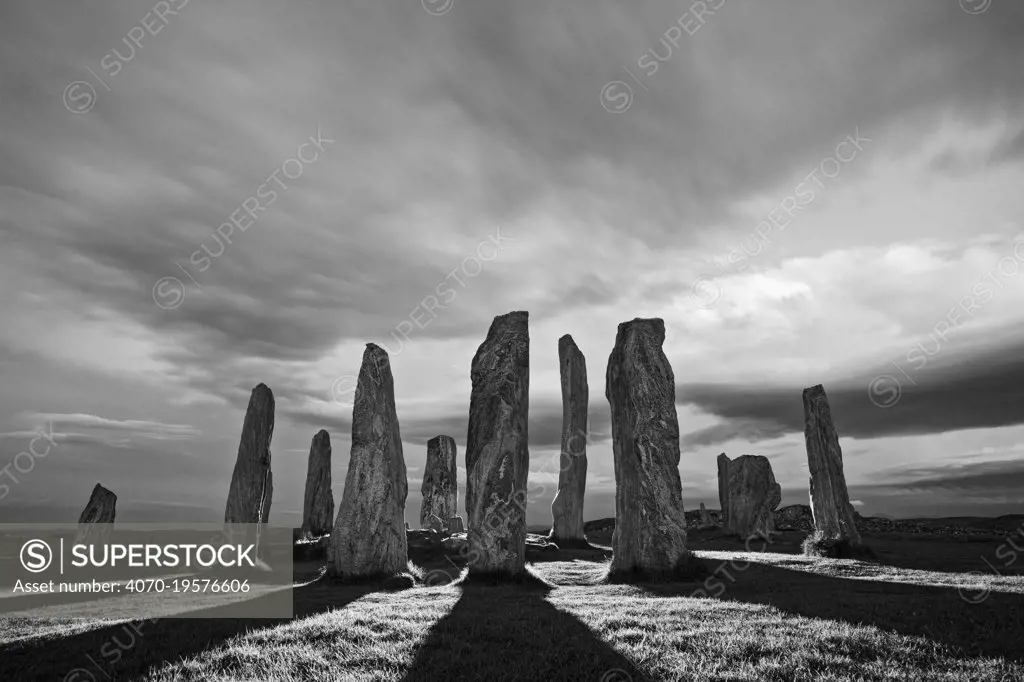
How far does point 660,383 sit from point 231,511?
47.5 feet

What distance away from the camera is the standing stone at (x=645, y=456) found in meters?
12.4

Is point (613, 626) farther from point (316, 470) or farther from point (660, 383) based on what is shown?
point (316, 470)

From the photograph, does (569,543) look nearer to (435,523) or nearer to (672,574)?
(435,523)

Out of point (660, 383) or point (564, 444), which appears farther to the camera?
point (564, 444)

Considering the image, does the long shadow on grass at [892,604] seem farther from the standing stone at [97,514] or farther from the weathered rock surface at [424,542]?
the standing stone at [97,514]

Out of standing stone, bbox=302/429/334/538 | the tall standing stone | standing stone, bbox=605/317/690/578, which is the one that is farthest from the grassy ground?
standing stone, bbox=302/429/334/538

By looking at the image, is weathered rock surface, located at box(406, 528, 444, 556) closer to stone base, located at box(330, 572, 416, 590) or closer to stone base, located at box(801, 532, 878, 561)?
stone base, located at box(330, 572, 416, 590)

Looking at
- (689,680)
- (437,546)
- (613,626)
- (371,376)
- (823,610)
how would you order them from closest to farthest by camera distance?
1. (689,680)
2. (613,626)
3. (823,610)
4. (371,376)
5. (437,546)

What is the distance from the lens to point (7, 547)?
25672 mm

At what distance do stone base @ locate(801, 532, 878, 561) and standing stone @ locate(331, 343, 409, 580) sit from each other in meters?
11.2

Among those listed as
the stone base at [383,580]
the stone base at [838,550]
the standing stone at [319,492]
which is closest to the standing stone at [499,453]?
the stone base at [383,580]

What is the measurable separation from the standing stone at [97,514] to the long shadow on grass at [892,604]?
18579 millimetres

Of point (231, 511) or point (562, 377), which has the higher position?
point (562, 377)

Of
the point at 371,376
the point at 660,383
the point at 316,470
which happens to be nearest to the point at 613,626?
the point at 660,383
